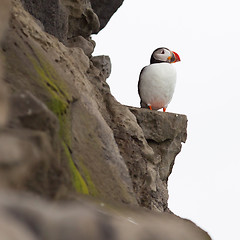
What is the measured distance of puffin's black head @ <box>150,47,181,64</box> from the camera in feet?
30.8

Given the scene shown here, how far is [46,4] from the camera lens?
21.4 feet

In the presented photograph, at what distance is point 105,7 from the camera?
981 centimetres

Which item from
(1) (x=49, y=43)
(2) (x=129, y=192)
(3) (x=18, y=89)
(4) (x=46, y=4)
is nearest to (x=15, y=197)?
(3) (x=18, y=89)

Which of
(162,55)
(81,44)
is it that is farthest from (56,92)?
(162,55)

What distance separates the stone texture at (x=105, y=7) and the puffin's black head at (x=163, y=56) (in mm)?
1172

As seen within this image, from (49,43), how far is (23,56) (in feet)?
4.26

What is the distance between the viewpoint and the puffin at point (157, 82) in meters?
9.05

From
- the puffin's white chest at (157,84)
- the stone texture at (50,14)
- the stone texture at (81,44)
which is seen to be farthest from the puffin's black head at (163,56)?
the stone texture at (50,14)

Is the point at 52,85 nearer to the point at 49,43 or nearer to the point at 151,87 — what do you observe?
the point at 49,43

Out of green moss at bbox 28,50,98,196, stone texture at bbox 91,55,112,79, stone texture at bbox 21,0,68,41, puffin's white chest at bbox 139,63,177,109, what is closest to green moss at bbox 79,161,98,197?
green moss at bbox 28,50,98,196

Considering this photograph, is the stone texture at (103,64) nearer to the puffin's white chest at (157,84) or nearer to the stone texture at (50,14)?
the puffin's white chest at (157,84)

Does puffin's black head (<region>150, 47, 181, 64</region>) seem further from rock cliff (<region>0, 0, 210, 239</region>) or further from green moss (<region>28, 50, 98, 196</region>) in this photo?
green moss (<region>28, 50, 98, 196</region>)

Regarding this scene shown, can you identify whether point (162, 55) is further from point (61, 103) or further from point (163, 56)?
point (61, 103)

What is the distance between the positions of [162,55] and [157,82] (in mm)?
638
